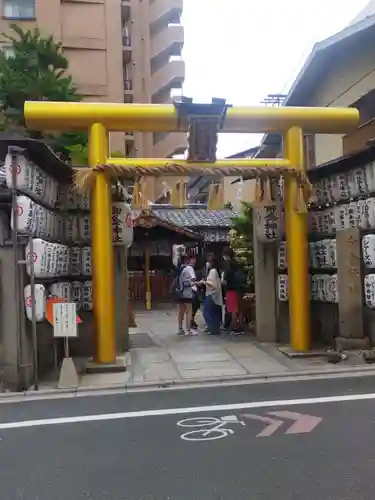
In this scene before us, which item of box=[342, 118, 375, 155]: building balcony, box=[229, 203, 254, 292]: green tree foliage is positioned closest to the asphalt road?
box=[229, 203, 254, 292]: green tree foliage

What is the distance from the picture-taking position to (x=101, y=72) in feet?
110

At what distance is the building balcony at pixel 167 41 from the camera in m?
43.2

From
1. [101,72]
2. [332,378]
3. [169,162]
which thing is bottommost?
[332,378]

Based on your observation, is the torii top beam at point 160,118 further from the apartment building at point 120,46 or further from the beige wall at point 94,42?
the beige wall at point 94,42

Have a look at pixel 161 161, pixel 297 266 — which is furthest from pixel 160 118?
pixel 297 266

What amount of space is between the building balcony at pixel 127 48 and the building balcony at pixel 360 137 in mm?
26960

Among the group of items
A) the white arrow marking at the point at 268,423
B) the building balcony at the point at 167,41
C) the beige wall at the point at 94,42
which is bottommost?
the white arrow marking at the point at 268,423

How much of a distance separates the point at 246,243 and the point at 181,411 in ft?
26.4

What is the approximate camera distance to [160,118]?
10.1 metres


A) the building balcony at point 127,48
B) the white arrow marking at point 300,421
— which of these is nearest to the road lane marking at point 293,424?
the white arrow marking at point 300,421

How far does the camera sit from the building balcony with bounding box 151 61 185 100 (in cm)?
Answer: 4341

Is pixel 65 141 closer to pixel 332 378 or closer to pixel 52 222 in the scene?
pixel 52 222

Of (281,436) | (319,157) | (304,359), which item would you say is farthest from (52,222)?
(319,157)

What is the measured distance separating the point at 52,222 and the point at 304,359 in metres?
5.42
